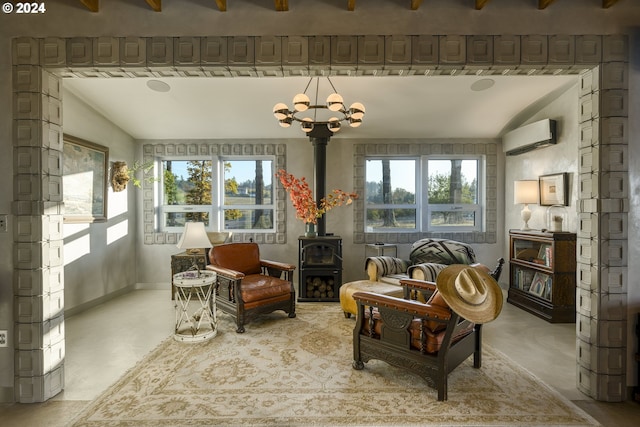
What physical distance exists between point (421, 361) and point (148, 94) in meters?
4.46

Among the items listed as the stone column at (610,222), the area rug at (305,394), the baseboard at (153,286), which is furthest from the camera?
the baseboard at (153,286)

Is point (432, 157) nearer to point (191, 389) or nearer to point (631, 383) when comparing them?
point (631, 383)

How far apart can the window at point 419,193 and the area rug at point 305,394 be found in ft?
9.10

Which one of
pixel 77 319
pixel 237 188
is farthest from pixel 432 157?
pixel 77 319

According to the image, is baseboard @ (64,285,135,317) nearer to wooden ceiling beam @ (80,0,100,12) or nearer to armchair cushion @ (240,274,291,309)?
armchair cushion @ (240,274,291,309)

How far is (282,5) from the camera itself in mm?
2291

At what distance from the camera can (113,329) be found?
146 inches

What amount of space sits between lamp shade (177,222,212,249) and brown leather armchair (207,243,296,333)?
498 mm

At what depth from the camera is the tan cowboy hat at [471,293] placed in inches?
85.9

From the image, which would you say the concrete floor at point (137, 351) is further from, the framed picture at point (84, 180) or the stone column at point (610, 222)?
the framed picture at point (84, 180)

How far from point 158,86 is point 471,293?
13.8 ft

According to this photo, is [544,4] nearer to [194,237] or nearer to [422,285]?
[422,285]

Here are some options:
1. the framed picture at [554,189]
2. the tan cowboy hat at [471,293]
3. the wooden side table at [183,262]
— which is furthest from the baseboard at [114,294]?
the framed picture at [554,189]

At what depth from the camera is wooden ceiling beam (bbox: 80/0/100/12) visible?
227 cm
